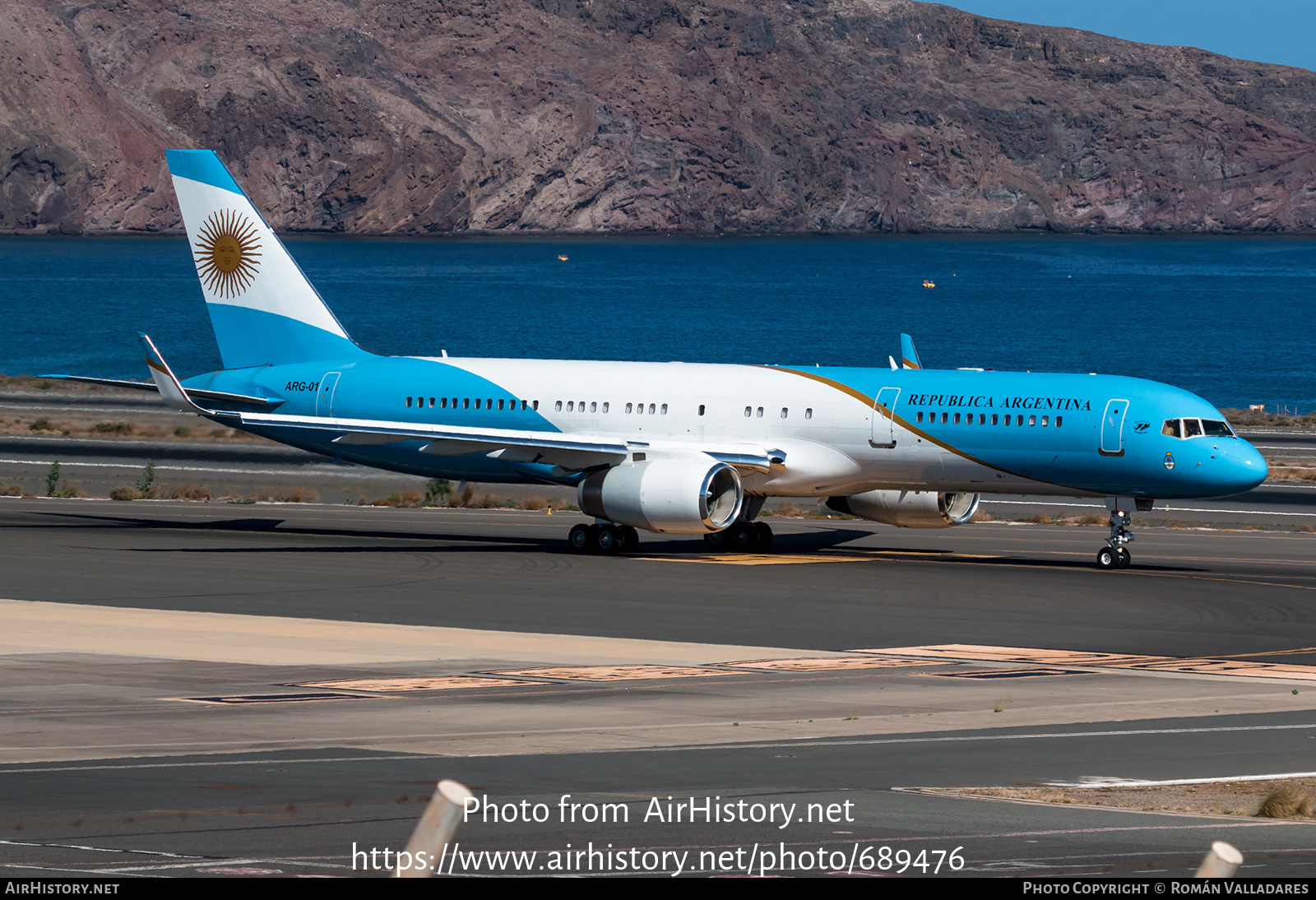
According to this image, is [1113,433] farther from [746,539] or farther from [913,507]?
[746,539]

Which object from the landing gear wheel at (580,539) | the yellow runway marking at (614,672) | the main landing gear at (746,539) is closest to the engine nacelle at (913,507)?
the main landing gear at (746,539)

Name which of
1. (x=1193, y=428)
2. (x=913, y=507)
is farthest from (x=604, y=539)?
(x=1193, y=428)

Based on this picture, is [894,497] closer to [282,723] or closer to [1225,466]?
[1225,466]

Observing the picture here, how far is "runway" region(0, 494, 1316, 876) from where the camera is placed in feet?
47.8

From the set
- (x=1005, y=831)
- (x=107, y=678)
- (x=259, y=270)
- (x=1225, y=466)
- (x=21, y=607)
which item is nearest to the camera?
(x=1005, y=831)

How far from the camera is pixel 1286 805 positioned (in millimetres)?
15750

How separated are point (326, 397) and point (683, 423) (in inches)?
383

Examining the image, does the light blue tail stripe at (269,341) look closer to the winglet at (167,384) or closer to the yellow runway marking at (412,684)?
the winglet at (167,384)

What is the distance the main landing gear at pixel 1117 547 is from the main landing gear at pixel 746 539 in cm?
806

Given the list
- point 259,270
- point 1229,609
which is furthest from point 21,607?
point 1229,609

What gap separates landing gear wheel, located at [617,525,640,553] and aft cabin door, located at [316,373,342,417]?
28.8 ft

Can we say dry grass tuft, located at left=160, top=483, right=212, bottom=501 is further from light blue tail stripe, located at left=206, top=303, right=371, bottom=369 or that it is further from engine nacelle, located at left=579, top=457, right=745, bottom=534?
engine nacelle, located at left=579, top=457, right=745, bottom=534

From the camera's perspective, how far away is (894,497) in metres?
44.4

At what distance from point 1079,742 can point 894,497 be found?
79.5 ft
